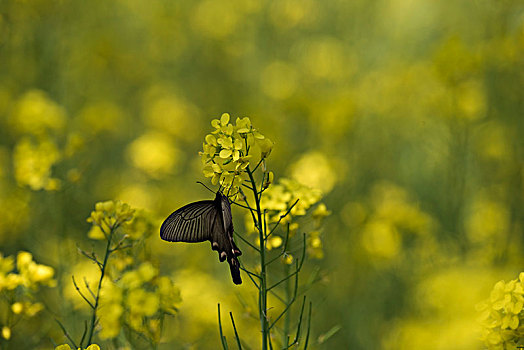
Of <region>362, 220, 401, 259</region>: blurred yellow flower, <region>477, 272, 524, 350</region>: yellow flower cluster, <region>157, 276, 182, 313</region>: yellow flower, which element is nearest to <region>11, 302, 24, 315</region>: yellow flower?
<region>157, 276, 182, 313</region>: yellow flower

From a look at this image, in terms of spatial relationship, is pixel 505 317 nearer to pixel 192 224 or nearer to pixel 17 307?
pixel 192 224

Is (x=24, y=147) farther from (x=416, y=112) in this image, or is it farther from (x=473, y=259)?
(x=416, y=112)

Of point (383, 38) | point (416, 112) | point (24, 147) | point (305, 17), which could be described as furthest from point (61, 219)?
point (383, 38)

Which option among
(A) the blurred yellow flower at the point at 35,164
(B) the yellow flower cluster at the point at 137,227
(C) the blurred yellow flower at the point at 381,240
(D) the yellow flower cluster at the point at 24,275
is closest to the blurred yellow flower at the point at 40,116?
(A) the blurred yellow flower at the point at 35,164

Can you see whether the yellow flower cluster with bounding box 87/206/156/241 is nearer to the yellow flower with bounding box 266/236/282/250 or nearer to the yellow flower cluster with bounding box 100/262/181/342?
the yellow flower cluster with bounding box 100/262/181/342

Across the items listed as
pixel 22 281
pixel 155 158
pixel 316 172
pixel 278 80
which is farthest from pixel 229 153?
pixel 278 80

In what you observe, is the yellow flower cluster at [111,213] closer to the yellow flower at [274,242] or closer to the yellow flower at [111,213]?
the yellow flower at [111,213]
